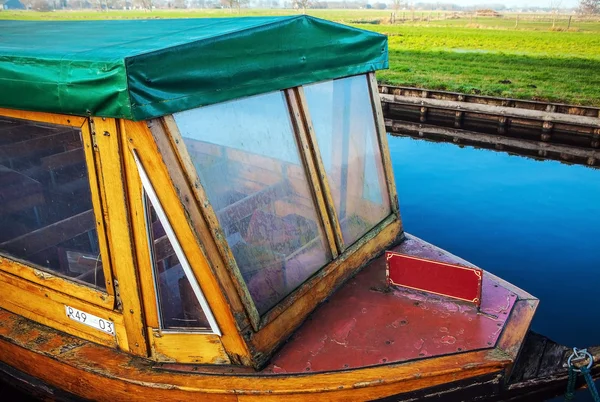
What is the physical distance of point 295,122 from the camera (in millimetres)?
3947

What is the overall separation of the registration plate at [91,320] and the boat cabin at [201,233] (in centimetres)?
2

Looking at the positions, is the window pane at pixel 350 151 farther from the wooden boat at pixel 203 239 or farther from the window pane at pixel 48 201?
the window pane at pixel 48 201

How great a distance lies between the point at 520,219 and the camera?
37.4ft

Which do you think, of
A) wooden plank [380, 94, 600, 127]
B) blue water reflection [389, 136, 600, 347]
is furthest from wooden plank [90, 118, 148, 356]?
wooden plank [380, 94, 600, 127]

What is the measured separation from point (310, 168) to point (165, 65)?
1.59 metres

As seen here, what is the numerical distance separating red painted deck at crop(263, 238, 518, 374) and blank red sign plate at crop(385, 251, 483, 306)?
0.31ft

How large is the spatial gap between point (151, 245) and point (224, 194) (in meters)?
0.62

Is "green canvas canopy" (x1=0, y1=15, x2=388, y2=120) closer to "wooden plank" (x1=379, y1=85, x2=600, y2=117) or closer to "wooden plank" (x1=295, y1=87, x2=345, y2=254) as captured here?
"wooden plank" (x1=295, y1=87, x2=345, y2=254)

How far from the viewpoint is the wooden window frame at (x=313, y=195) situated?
311 cm

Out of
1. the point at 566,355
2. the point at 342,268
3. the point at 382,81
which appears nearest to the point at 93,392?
the point at 342,268

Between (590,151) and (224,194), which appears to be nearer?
(224,194)

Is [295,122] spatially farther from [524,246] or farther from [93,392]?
[524,246]

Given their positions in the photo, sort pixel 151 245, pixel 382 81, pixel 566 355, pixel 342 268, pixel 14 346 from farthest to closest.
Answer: pixel 382 81 → pixel 342 268 → pixel 14 346 → pixel 566 355 → pixel 151 245

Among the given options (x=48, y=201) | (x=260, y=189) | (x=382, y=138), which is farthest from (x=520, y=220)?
(x=48, y=201)
